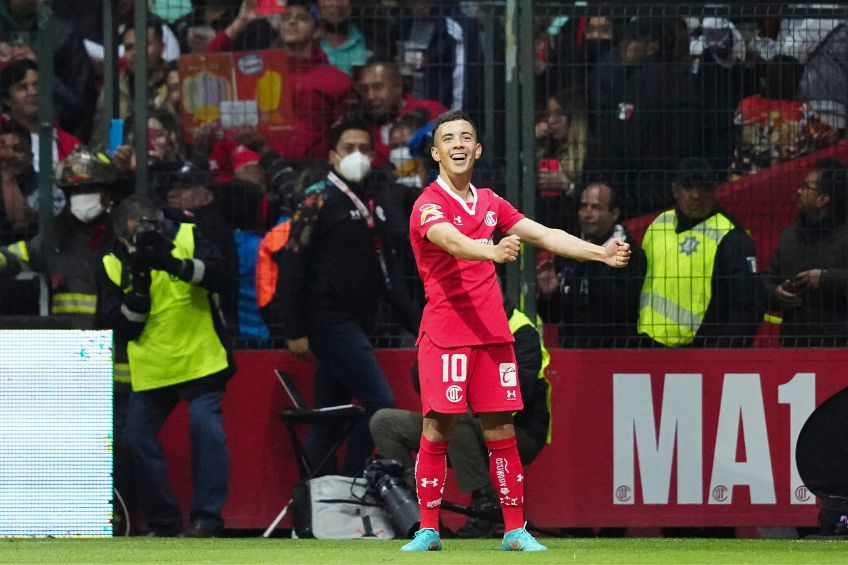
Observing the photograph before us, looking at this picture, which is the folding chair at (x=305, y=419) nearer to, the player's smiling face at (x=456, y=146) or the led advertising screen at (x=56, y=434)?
the led advertising screen at (x=56, y=434)

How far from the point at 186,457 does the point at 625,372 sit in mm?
2730

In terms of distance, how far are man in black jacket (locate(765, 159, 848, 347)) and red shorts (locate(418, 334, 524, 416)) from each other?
296 cm

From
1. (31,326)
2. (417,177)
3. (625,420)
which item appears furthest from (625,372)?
(31,326)

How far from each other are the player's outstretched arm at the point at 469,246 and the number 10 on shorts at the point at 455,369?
54 cm

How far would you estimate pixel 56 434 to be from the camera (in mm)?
9359

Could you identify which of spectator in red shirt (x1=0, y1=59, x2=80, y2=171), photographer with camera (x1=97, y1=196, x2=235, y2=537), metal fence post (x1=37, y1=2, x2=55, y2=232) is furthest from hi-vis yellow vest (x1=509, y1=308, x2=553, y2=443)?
spectator in red shirt (x1=0, y1=59, x2=80, y2=171)

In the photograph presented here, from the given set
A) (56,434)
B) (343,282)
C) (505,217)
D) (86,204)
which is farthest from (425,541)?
(86,204)

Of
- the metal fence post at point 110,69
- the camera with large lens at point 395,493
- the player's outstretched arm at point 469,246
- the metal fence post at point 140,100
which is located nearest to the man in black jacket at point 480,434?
the camera with large lens at point 395,493

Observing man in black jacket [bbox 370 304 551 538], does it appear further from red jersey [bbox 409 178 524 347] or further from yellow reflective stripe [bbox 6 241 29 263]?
yellow reflective stripe [bbox 6 241 29 263]

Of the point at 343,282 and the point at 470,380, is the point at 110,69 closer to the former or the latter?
the point at 343,282

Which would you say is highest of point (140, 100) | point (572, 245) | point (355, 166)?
point (140, 100)

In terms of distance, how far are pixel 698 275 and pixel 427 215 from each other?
3.17 m

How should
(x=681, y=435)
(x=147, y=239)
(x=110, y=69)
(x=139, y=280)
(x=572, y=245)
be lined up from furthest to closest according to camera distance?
(x=110, y=69) < (x=681, y=435) < (x=139, y=280) < (x=147, y=239) < (x=572, y=245)

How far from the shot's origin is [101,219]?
10.4 meters
